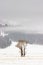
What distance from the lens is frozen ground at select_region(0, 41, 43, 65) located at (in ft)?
7.34

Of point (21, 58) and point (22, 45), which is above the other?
point (22, 45)

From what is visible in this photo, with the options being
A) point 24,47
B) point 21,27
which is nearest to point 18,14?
point 21,27

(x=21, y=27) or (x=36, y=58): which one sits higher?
(x=21, y=27)

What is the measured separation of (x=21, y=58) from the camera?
2240 millimetres

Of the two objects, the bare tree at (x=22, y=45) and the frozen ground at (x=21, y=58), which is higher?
the bare tree at (x=22, y=45)

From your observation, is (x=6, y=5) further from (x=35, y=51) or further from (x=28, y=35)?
(x=35, y=51)

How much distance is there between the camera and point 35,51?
7.48ft

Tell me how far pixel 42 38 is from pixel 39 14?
0.25 m

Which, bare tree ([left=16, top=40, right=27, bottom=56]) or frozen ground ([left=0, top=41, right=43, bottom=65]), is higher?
bare tree ([left=16, top=40, right=27, bottom=56])

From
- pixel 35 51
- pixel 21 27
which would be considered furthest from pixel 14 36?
pixel 35 51

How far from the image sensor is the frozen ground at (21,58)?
2.24 meters

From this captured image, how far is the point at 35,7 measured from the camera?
→ 233cm

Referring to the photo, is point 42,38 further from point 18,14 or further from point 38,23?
point 18,14

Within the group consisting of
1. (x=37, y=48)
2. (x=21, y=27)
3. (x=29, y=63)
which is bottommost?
(x=29, y=63)
